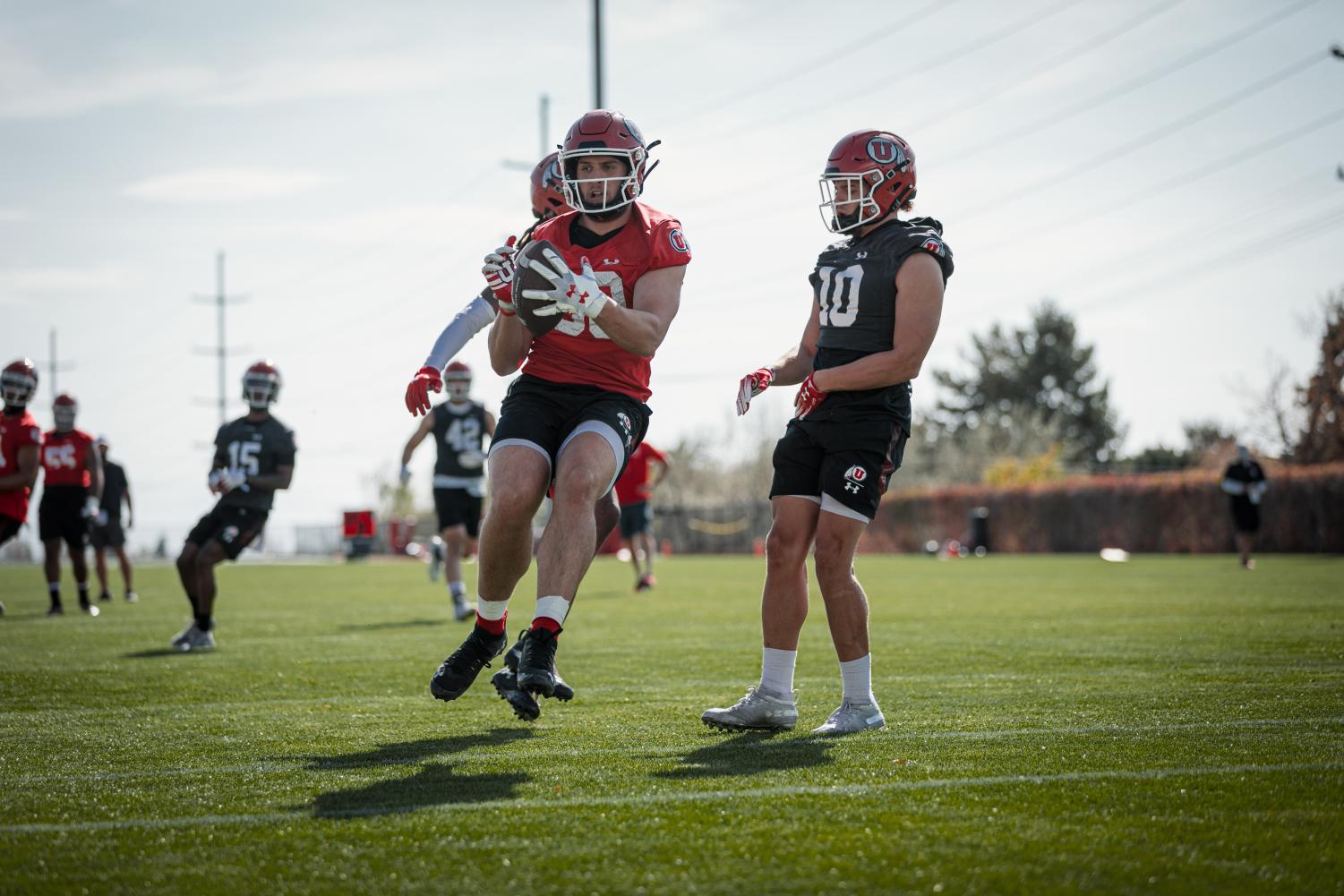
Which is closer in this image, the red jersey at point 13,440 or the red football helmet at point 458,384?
the red jersey at point 13,440

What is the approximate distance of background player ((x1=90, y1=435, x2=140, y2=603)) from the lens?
17797 millimetres

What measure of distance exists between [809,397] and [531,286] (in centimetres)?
121

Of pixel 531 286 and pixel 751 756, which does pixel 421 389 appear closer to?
pixel 531 286

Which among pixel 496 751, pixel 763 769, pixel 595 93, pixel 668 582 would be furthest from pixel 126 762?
pixel 595 93

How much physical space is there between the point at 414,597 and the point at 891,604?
246 inches

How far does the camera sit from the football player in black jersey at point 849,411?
5.34m

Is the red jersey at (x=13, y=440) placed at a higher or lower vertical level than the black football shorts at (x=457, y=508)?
higher

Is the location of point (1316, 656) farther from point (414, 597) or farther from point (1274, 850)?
point (414, 597)

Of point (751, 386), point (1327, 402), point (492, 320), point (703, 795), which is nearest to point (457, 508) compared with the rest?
point (492, 320)

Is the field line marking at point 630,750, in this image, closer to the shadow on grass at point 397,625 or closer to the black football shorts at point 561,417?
the black football shorts at point 561,417

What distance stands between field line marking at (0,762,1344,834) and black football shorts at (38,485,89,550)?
11.9 meters

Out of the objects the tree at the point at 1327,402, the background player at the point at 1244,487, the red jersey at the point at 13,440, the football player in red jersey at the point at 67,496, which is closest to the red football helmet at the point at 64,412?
the football player in red jersey at the point at 67,496

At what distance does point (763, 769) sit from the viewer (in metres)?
4.39

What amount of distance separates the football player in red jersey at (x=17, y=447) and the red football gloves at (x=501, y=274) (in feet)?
27.3
